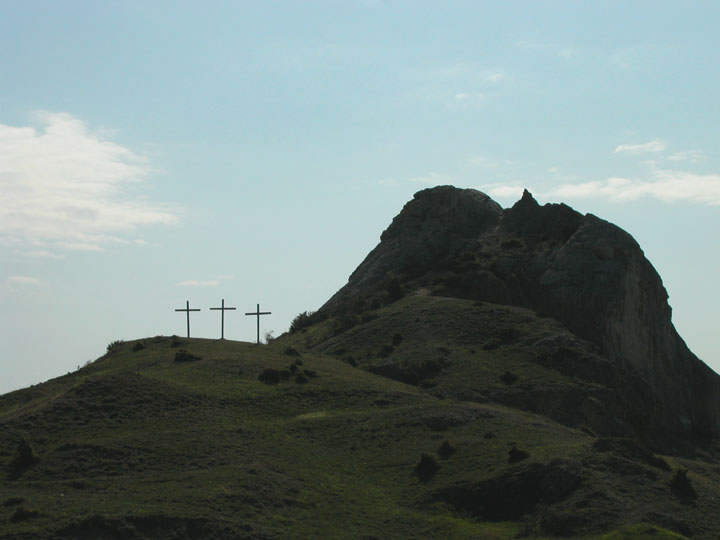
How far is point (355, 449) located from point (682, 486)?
21.3 meters

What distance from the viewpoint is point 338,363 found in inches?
3580

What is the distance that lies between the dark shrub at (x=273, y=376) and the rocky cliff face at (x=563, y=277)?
32.8 metres

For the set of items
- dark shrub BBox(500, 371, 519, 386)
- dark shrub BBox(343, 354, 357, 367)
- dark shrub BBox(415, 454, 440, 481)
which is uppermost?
dark shrub BBox(343, 354, 357, 367)

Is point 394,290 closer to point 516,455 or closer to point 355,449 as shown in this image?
point 355,449

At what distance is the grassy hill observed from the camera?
5078 centimetres

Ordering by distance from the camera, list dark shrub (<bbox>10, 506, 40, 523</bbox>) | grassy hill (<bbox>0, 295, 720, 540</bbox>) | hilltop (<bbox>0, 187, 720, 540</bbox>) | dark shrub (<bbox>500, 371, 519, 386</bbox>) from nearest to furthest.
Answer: dark shrub (<bbox>10, 506, 40, 523</bbox>) < grassy hill (<bbox>0, 295, 720, 540</bbox>) < hilltop (<bbox>0, 187, 720, 540</bbox>) < dark shrub (<bbox>500, 371, 519, 386</bbox>)

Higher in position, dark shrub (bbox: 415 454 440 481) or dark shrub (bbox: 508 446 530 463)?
dark shrub (bbox: 508 446 530 463)

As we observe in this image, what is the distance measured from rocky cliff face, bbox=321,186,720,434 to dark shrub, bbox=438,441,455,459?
38614 mm

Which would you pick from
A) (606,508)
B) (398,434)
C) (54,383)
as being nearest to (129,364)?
(54,383)

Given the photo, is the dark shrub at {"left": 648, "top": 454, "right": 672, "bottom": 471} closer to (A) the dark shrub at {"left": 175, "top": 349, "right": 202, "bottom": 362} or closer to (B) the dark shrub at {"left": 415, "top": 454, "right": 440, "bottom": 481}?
(B) the dark shrub at {"left": 415, "top": 454, "right": 440, "bottom": 481}

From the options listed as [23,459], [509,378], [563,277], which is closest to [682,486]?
[509,378]

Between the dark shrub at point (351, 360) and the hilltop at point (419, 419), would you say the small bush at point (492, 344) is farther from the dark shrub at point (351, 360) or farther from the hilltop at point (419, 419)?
the dark shrub at point (351, 360)

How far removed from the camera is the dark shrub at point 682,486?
54062 mm

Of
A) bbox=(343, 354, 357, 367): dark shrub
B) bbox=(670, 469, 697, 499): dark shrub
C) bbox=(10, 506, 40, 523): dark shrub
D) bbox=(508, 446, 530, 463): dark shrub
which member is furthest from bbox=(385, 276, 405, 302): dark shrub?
bbox=(10, 506, 40, 523): dark shrub
